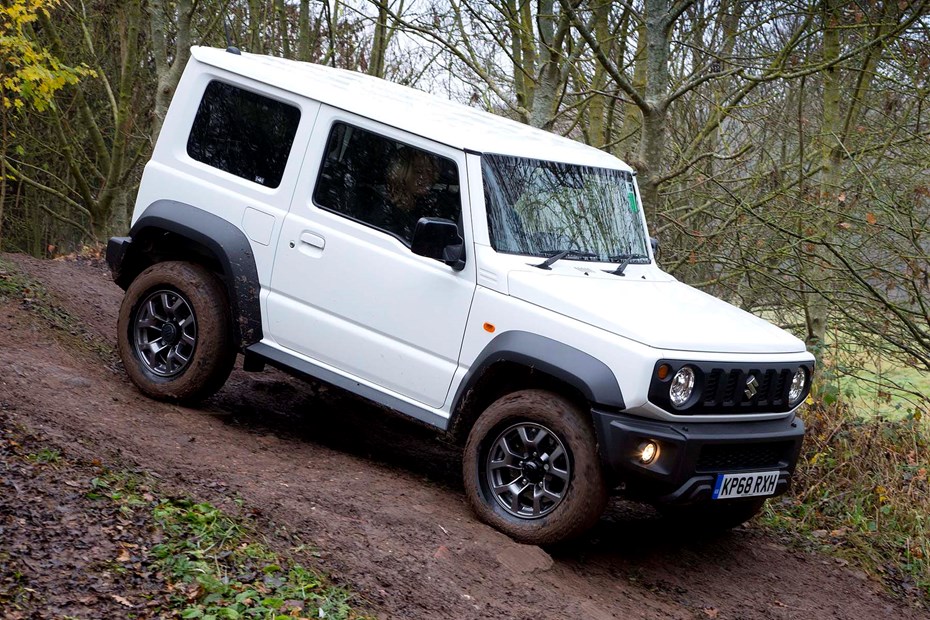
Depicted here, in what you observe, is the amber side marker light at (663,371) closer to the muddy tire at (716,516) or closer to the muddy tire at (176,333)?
the muddy tire at (716,516)

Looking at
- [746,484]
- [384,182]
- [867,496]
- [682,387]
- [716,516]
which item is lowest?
[716,516]

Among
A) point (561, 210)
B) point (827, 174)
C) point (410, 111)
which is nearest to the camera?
point (561, 210)

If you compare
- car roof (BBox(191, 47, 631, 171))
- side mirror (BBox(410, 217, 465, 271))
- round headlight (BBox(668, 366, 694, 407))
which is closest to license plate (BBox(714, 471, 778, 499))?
round headlight (BBox(668, 366, 694, 407))

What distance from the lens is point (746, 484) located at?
196 inches

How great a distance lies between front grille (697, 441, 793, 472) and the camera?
15.9 feet

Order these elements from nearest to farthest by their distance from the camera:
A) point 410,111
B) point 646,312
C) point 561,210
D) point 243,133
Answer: point 646,312 < point 561,210 < point 410,111 < point 243,133

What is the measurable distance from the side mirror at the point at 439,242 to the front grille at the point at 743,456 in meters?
1.58

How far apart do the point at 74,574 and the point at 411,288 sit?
243 cm

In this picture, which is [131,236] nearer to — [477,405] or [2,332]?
[2,332]

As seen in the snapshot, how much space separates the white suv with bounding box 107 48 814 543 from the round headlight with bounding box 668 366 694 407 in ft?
0.04

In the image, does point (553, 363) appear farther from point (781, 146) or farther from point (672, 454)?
point (781, 146)

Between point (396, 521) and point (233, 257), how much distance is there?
2.02 meters

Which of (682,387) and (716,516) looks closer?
(682,387)

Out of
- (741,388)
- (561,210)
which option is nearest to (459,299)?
(561,210)
